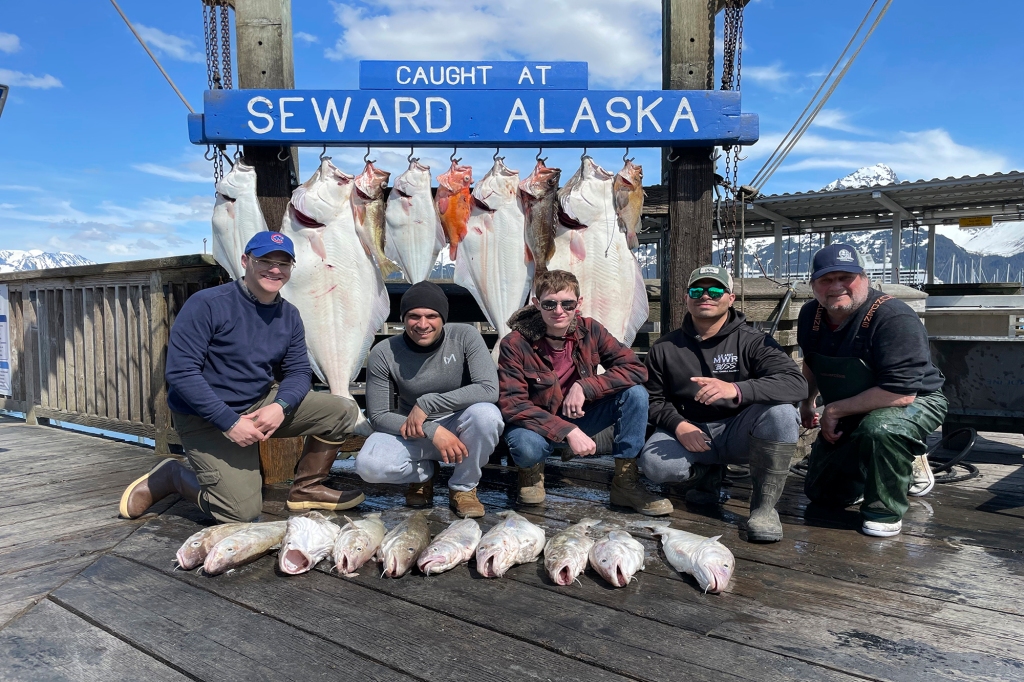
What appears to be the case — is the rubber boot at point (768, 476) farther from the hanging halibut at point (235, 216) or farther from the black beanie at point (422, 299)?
the hanging halibut at point (235, 216)

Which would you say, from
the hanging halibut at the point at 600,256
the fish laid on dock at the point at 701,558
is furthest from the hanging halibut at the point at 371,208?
the fish laid on dock at the point at 701,558

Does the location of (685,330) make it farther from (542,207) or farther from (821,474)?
(542,207)

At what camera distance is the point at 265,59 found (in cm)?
386

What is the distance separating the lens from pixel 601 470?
386 centimetres

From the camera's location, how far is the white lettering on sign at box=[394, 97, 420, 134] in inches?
144

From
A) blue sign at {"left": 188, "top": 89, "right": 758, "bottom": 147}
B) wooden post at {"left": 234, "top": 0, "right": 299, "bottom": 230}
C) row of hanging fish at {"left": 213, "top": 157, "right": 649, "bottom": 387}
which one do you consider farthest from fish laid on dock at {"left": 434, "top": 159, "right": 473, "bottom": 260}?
wooden post at {"left": 234, "top": 0, "right": 299, "bottom": 230}

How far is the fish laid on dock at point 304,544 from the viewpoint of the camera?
2369 millimetres

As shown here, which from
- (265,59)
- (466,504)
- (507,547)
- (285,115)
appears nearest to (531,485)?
(466,504)

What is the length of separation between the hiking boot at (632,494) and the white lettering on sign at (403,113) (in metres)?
2.23

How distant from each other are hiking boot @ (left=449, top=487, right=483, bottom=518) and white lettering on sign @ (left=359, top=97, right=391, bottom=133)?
2125mm

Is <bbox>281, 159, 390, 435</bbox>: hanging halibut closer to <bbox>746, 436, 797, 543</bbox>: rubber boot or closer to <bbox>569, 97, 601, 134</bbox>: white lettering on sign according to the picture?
<bbox>569, 97, 601, 134</bbox>: white lettering on sign

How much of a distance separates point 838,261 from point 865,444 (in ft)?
2.70

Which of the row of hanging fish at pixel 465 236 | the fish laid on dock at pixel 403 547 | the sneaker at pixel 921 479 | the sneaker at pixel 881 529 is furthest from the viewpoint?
the row of hanging fish at pixel 465 236

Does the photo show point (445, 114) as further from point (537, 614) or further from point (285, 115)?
point (537, 614)
